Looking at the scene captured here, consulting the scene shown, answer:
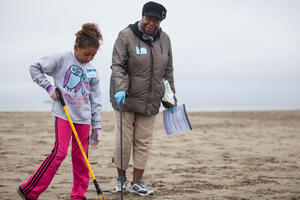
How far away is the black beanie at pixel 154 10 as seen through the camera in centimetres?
333

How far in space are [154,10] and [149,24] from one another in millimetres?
138

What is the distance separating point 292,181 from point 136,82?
7.30 feet

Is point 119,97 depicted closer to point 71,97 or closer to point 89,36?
point 71,97

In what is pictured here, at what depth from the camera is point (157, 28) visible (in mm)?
3455

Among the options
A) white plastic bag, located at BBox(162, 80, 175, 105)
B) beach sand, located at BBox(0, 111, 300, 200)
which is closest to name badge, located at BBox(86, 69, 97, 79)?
white plastic bag, located at BBox(162, 80, 175, 105)

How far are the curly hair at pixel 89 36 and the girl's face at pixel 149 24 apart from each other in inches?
22.2

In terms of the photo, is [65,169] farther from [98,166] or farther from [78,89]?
[78,89]

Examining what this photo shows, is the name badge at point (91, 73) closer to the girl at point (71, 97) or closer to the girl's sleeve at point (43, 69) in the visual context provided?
the girl at point (71, 97)

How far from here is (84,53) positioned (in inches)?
115

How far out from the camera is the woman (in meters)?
3.40

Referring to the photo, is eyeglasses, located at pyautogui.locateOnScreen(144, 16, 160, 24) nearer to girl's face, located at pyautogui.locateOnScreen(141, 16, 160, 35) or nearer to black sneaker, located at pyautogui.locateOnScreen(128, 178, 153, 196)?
girl's face, located at pyautogui.locateOnScreen(141, 16, 160, 35)

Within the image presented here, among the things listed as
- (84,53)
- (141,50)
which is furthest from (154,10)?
(84,53)

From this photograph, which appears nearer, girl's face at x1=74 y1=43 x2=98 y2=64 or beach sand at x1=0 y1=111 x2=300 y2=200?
girl's face at x1=74 y1=43 x2=98 y2=64

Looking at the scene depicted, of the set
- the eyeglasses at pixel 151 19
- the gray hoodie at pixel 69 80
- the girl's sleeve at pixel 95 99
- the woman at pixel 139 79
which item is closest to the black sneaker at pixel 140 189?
the woman at pixel 139 79
